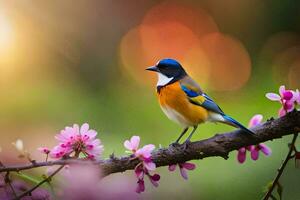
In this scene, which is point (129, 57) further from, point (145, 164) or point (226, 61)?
point (145, 164)

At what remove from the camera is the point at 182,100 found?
1.07m

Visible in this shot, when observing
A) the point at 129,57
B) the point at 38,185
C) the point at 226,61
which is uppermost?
the point at 129,57

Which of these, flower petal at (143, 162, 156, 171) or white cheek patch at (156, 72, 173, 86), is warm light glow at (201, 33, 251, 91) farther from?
flower petal at (143, 162, 156, 171)

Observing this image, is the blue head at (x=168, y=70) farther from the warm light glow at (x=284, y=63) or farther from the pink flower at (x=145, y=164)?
the warm light glow at (x=284, y=63)

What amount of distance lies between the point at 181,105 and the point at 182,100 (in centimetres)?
1

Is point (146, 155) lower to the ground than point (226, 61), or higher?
lower

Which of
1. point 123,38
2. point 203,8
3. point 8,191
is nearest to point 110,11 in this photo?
point 123,38

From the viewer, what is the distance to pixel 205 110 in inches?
41.3

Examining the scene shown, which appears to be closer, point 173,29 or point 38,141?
point 38,141

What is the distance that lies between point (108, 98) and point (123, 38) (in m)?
0.83

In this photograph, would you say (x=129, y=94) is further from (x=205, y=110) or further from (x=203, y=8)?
(x=205, y=110)

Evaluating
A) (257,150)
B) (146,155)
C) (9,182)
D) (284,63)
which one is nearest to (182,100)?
(257,150)

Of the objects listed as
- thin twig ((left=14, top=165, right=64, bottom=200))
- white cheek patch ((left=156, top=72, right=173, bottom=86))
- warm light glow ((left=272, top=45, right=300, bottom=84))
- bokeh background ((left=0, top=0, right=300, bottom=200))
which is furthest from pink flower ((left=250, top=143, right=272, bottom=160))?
warm light glow ((left=272, top=45, right=300, bottom=84))

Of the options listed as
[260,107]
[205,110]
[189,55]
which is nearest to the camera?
[205,110]
